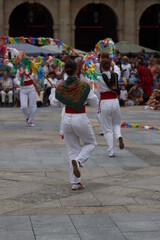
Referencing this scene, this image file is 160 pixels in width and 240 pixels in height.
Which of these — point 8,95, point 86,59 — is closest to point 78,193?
A: point 86,59

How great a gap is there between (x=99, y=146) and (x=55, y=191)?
15.6 ft

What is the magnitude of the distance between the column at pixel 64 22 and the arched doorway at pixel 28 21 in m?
4.76

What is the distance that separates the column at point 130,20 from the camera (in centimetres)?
3775

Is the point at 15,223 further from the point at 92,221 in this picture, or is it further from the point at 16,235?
the point at 92,221

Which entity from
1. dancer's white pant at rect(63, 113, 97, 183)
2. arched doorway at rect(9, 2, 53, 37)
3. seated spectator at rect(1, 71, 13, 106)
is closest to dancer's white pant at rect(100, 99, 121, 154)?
dancer's white pant at rect(63, 113, 97, 183)

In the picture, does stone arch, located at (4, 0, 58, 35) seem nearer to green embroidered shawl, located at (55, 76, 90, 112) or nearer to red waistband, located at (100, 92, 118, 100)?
red waistband, located at (100, 92, 118, 100)

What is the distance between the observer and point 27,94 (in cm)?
1775

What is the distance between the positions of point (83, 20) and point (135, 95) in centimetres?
1722

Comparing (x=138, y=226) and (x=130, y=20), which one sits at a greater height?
(x=130, y=20)

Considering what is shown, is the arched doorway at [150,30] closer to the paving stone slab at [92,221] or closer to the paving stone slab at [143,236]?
the paving stone slab at [92,221]

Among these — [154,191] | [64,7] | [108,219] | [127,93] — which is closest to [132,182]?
[154,191]

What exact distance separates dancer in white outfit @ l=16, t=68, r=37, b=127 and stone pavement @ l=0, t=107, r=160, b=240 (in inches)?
110

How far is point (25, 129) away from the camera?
17078 mm

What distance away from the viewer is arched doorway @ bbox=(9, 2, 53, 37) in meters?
41.9
